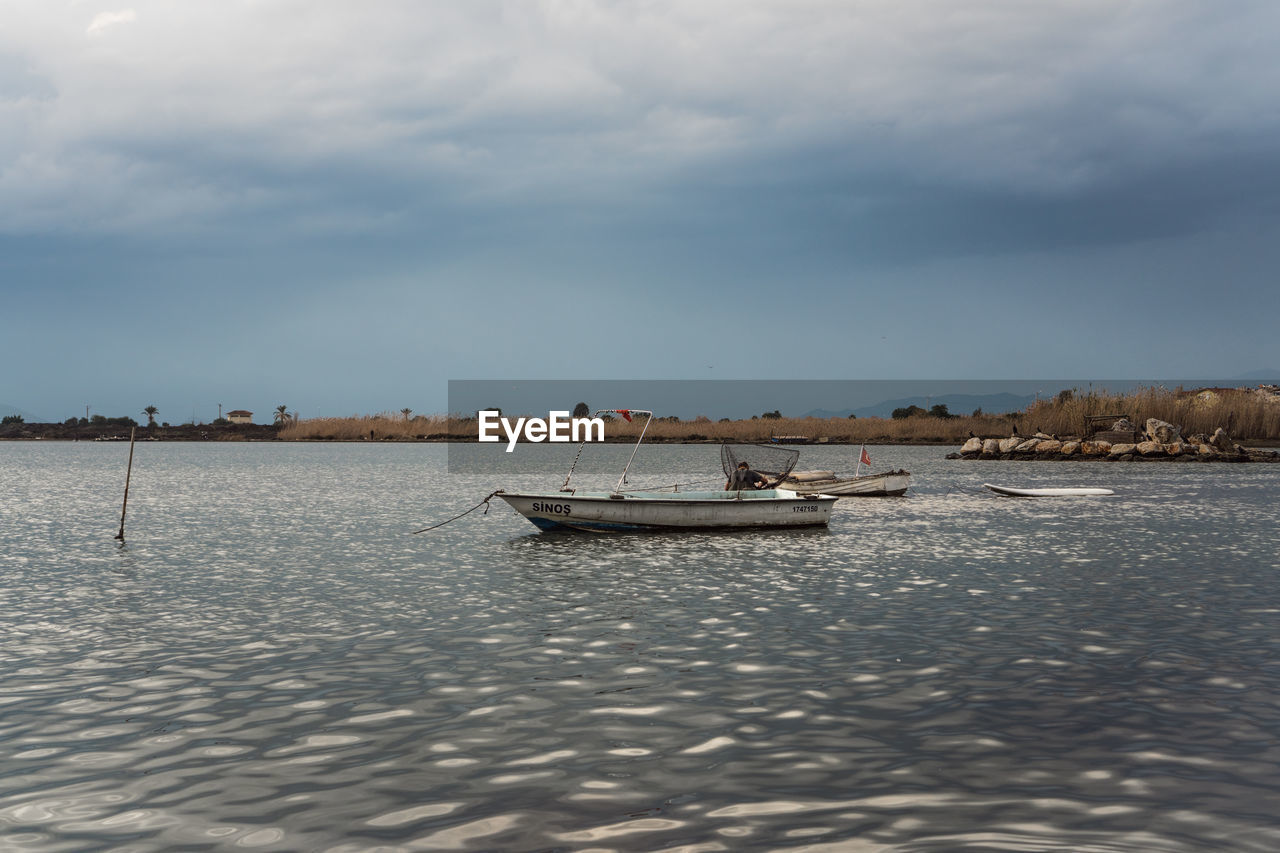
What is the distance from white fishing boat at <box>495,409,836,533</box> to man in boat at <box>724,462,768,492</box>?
0.87m

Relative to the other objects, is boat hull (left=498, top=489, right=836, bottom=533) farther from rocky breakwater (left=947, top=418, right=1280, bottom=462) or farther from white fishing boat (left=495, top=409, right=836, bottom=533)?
rocky breakwater (left=947, top=418, right=1280, bottom=462)

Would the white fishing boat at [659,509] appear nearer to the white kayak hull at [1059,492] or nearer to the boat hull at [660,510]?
the boat hull at [660,510]

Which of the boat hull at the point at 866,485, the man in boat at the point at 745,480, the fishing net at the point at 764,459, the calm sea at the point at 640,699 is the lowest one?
the calm sea at the point at 640,699

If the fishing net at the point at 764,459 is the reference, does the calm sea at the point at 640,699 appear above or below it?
below

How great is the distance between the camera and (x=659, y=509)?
1102 inches

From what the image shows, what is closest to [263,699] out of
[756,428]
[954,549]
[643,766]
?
[643,766]

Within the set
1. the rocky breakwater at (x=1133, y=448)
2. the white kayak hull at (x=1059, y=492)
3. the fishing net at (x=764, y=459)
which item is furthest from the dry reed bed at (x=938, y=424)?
the fishing net at (x=764, y=459)

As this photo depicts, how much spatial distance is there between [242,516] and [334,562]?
14351 millimetres

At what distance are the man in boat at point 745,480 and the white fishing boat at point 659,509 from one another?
873 millimetres

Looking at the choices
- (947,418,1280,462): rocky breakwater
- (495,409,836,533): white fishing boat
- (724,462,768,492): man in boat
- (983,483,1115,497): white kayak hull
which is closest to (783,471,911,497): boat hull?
(983,483,1115,497): white kayak hull

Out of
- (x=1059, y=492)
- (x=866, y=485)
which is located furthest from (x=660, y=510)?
(x=1059, y=492)

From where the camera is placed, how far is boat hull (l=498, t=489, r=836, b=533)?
90.4 ft

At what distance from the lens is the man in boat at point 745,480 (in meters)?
30.7

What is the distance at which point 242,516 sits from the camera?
117ft
